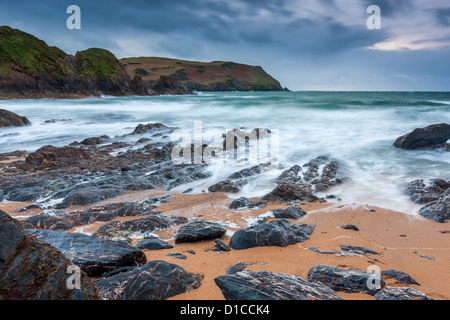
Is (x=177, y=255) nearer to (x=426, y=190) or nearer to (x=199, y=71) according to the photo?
(x=426, y=190)

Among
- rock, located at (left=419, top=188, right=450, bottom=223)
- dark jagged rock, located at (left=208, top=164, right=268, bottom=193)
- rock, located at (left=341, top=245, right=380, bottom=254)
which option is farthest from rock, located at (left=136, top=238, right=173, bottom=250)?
rock, located at (left=419, top=188, right=450, bottom=223)

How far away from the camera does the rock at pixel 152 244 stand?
4.08m

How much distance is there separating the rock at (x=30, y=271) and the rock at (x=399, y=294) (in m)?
2.58

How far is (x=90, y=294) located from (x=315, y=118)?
71.6 feet

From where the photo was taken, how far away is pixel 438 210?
530 centimetres

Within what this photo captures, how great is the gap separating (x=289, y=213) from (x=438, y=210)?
9.15ft

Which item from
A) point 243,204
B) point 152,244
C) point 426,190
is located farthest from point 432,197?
point 152,244

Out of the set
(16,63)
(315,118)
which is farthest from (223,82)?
(315,118)

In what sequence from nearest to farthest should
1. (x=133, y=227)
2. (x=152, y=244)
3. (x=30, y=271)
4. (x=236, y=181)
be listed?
(x=30, y=271) < (x=152, y=244) < (x=133, y=227) < (x=236, y=181)

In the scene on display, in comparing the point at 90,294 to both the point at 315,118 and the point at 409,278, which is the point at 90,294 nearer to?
the point at 409,278

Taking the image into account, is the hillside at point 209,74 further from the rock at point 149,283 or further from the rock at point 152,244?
the rock at point 149,283

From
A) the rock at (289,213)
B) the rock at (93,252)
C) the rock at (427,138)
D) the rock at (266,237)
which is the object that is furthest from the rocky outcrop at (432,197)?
the rock at (93,252)
